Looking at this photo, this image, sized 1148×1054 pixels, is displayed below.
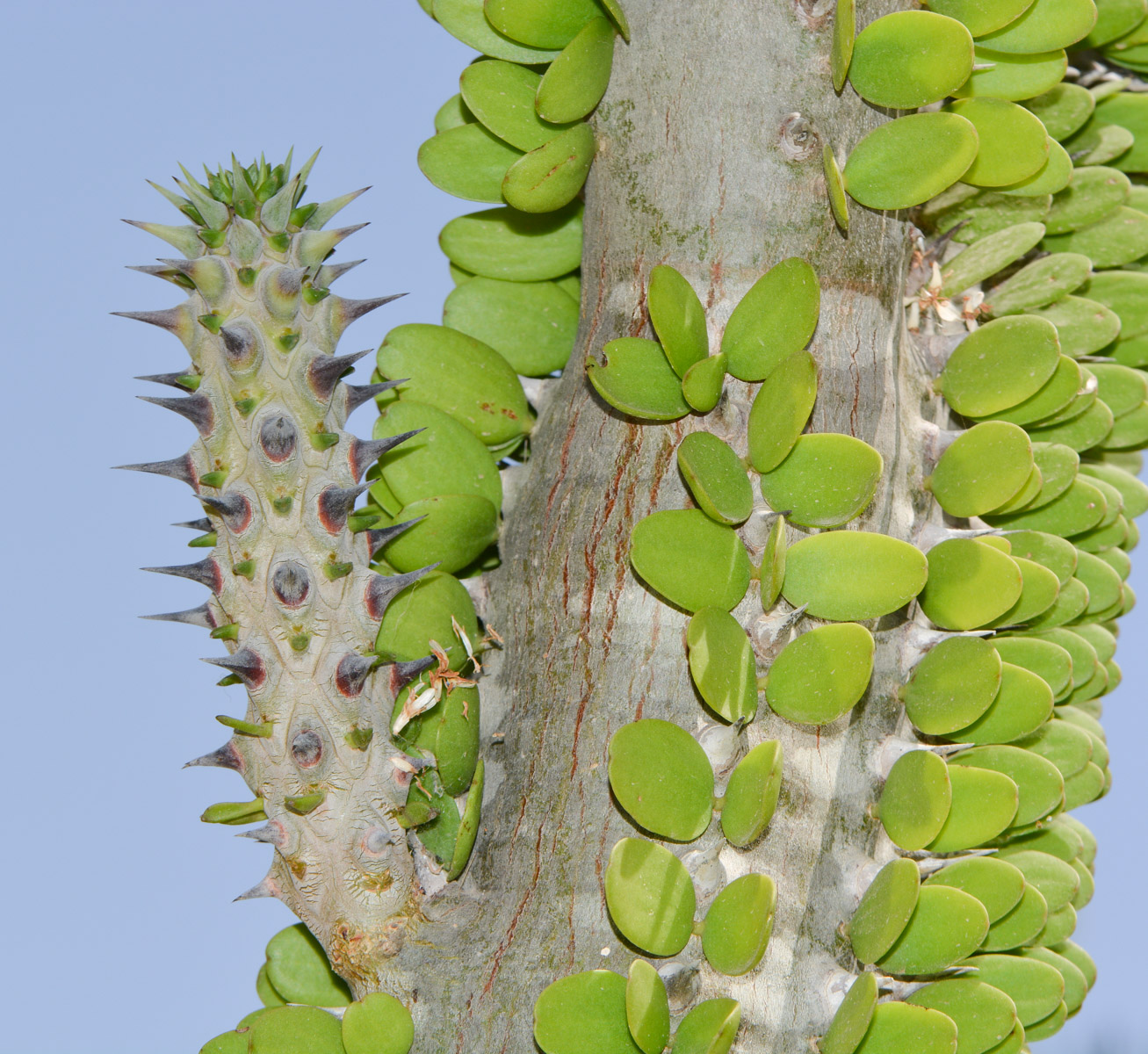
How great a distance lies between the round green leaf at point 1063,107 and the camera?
0.77 m

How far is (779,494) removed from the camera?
1.98 ft

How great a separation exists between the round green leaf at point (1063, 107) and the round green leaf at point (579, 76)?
1.07 feet

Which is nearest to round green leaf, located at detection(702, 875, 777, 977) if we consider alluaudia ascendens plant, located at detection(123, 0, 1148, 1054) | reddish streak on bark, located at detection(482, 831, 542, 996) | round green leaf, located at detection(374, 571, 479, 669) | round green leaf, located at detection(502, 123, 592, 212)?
alluaudia ascendens plant, located at detection(123, 0, 1148, 1054)

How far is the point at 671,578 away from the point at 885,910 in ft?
0.71

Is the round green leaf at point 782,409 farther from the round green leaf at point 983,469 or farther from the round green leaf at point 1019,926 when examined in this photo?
the round green leaf at point 1019,926

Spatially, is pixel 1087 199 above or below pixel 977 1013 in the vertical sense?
above

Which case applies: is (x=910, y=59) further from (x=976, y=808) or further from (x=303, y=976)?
(x=303, y=976)

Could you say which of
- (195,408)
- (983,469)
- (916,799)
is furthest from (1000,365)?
(195,408)

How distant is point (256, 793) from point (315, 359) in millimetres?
251

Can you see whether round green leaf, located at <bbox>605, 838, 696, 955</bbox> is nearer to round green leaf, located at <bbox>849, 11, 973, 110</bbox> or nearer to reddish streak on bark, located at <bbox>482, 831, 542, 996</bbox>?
reddish streak on bark, located at <bbox>482, 831, 542, 996</bbox>

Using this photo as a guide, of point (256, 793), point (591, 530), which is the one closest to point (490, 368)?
point (591, 530)

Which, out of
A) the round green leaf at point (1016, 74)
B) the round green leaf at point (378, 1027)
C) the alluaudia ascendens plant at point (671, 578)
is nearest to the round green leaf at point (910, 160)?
the alluaudia ascendens plant at point (671, 578)

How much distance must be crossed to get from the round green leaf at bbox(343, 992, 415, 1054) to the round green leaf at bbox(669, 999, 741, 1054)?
0.15 m

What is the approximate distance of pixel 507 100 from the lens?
0.69 metres
